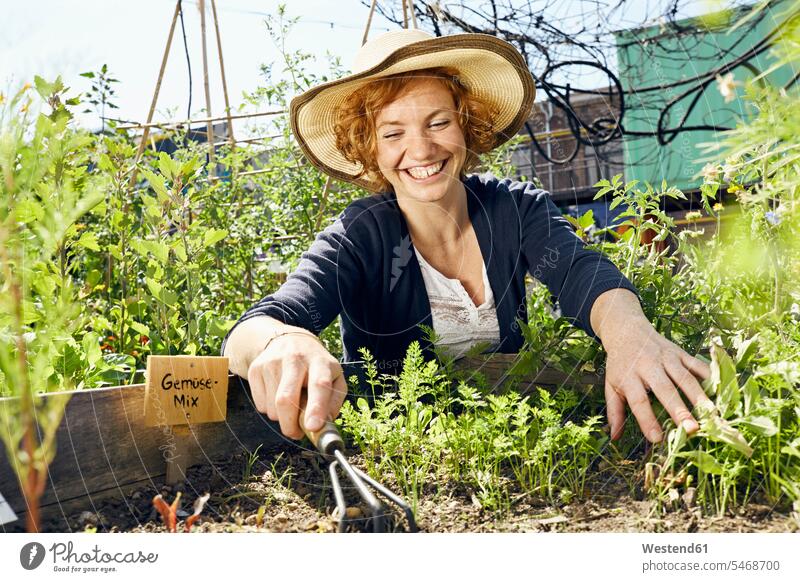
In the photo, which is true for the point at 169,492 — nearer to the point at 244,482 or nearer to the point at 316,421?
the point at 244,482

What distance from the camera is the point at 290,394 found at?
0.79 m

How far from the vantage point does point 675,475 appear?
843 mm

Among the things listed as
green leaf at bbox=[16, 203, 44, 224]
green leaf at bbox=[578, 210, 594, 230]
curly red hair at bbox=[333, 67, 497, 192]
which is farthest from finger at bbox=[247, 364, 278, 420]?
green leaf at bbox=[578, 210, 594, 230]

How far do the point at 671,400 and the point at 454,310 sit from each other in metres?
0.52

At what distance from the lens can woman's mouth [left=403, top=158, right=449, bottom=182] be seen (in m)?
1.19

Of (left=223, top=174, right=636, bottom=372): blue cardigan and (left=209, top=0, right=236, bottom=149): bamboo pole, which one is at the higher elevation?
(left=209, top=0, right=236, bottom=149): bamboo pole

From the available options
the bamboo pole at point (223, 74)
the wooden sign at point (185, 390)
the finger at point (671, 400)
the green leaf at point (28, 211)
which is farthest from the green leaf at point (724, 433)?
the bamboo pole at point (223, 74)

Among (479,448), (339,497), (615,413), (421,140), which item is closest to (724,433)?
(615,413)

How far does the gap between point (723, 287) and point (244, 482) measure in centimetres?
84

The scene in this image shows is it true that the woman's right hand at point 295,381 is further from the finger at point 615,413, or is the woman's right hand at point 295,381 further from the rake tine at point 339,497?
the finger at point 615,413

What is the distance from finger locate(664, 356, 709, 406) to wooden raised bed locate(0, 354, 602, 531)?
0.58 meters

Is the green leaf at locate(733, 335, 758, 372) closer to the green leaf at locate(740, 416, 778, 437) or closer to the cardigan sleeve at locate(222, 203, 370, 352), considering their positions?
the green leaf at locate(740, 416, 778, 437)

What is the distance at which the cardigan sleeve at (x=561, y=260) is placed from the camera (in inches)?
42.1
